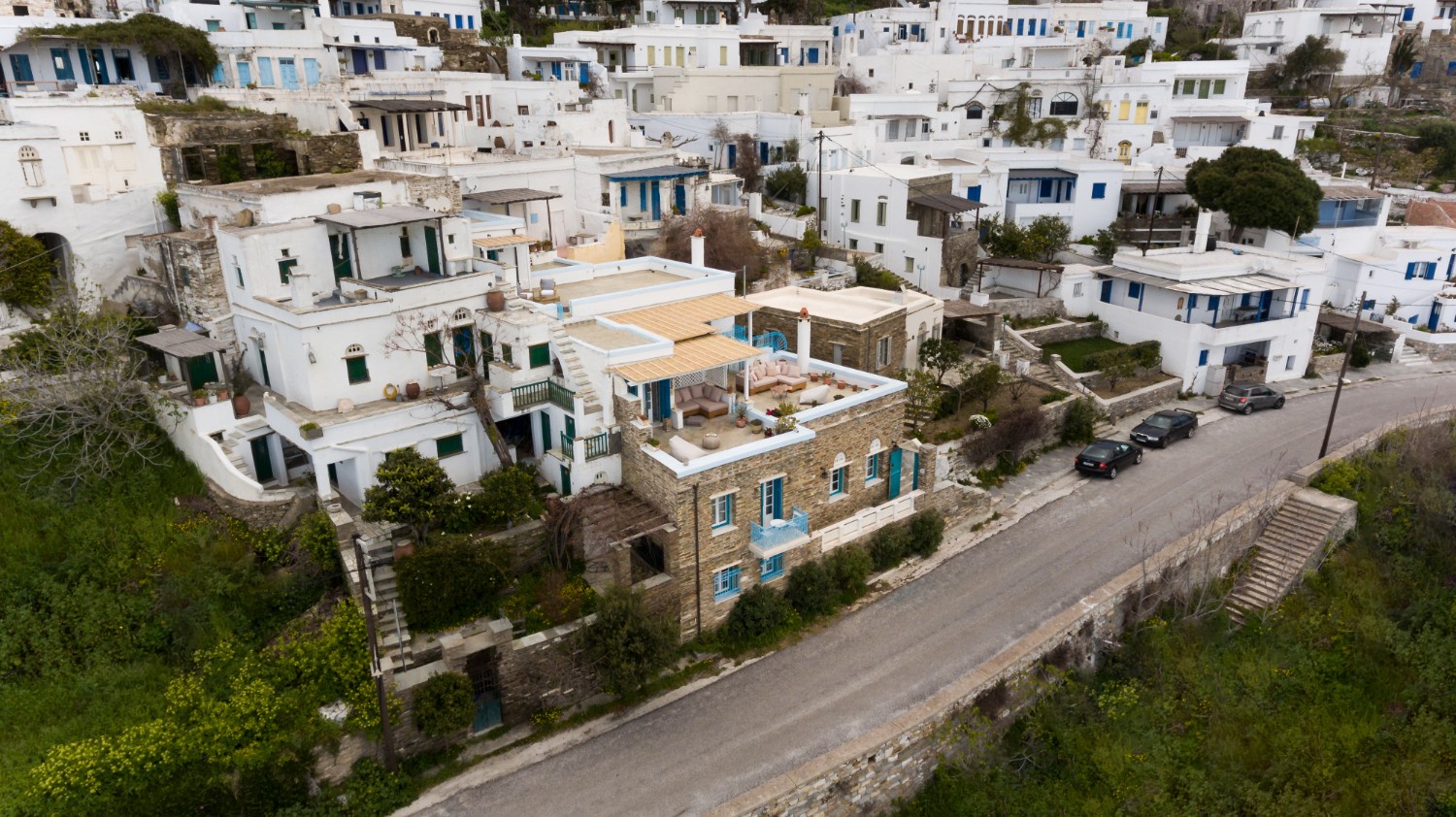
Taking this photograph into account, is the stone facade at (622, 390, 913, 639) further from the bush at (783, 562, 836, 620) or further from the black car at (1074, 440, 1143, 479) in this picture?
the black car at (1074, 440, 1143, 479)

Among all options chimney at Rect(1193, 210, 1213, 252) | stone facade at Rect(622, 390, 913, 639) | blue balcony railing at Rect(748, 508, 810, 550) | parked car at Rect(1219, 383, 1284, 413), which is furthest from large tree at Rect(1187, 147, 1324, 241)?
blue balcony railing at Rect(748, 508, 810, 550)

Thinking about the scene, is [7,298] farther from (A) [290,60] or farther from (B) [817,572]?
(B) [817,572]

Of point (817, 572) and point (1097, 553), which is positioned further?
point (1097, 553)

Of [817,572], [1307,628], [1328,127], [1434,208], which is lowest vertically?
[1307,628]

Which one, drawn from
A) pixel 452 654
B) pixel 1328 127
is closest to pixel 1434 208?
pixel 1328 127

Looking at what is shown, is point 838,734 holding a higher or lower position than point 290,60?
lower

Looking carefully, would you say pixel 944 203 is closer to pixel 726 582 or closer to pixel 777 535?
pixel 777 535

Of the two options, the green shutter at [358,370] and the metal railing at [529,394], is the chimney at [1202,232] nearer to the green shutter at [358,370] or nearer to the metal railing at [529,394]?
the metal railing at [529,394]

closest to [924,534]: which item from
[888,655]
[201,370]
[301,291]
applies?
[888,655]
